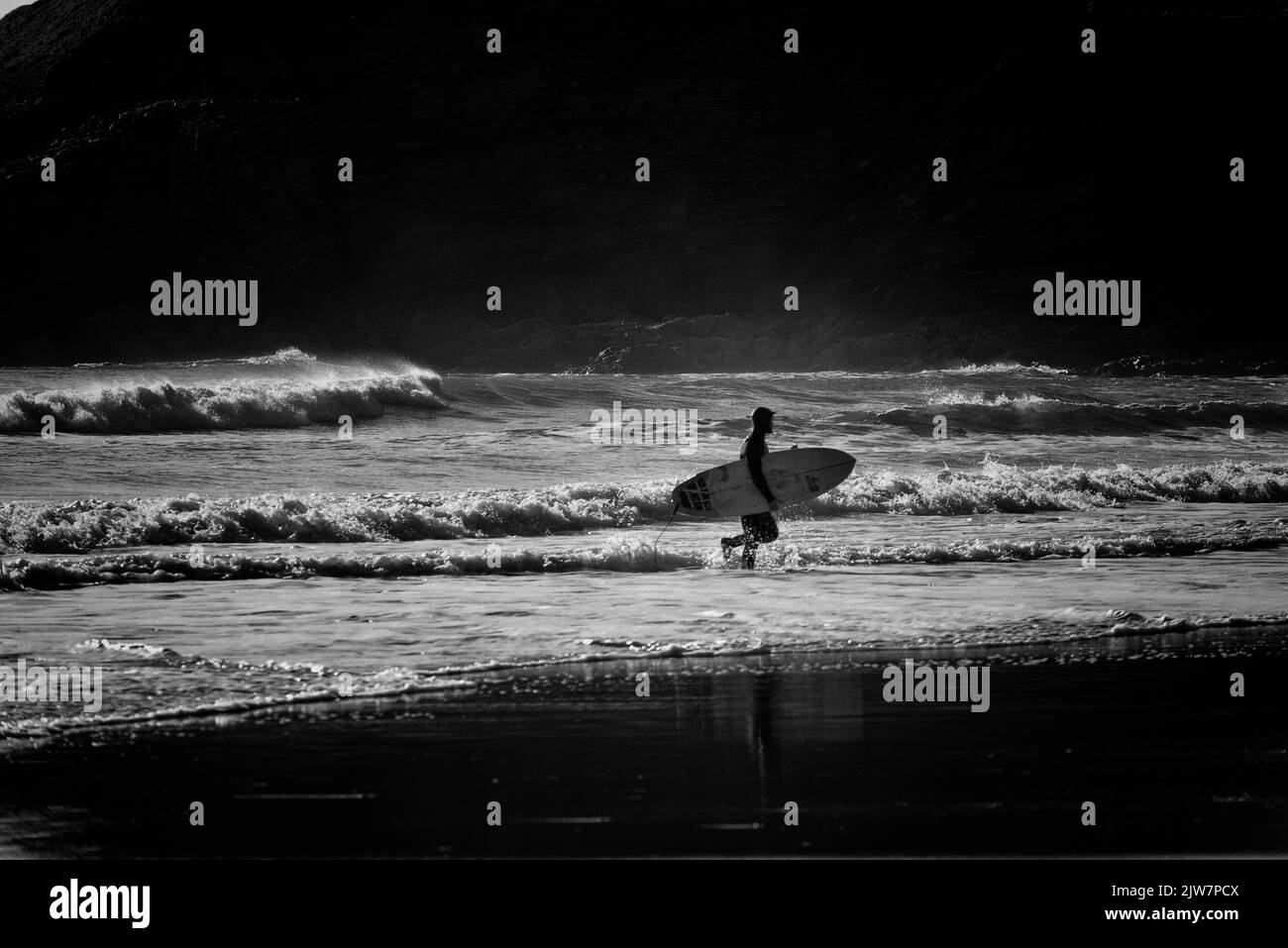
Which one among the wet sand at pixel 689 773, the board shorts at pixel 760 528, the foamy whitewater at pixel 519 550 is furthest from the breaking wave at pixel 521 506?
the wet sand at pixel 689 773

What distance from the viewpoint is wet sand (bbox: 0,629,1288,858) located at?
15.8 feet

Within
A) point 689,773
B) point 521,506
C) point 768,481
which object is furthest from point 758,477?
point 689,773

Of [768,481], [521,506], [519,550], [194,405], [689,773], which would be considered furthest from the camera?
[194,405]

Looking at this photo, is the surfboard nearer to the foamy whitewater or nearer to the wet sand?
the foamy whitewater

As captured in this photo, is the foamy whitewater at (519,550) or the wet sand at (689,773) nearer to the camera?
the wet sand at (689,773)

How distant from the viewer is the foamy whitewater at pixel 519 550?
27.1 ft

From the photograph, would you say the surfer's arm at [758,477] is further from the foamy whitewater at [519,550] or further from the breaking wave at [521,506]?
the breaking wave at [521,506]

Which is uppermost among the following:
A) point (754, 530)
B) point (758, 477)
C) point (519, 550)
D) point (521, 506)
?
point (758, 477)

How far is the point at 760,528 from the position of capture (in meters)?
12.1

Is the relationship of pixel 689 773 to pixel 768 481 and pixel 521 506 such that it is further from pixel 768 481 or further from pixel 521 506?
pixel 521 506

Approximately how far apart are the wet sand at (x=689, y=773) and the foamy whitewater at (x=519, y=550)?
673 mm

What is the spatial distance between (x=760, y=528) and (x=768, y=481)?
159 cm

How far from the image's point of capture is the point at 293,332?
10500 centimetres

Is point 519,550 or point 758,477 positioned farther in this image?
point 519,550
